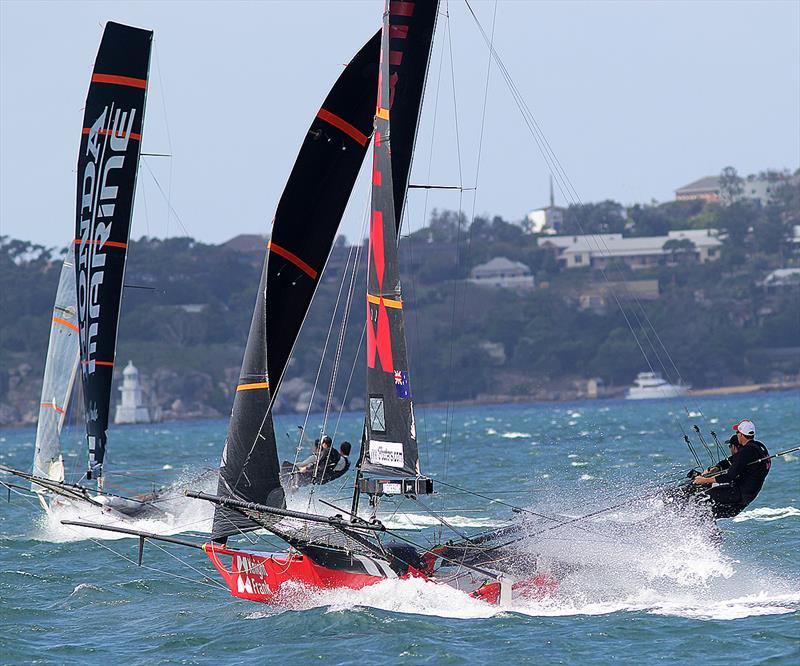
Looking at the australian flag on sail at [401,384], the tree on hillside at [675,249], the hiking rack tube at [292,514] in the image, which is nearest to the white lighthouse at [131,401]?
the tree on hillside at [675,249]

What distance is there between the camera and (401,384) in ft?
42.5

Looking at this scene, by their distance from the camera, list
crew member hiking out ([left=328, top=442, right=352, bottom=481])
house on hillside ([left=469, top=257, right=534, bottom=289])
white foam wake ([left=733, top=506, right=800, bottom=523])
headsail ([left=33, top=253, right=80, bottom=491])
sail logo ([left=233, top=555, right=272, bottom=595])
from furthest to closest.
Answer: house on hillside ([left=469, top=257, right=534, bottom=289])
headsail ([left=33, top=253, right=80, bottom=491])
white foam wake ([left=733, top=506, right=800, bottom=523])
crew member hiking out ([left=328, top=442, right=352, bottom=481])
sail logo ([left=233, top=555, right=272, bottom=595])

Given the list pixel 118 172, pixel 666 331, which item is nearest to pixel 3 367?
pixel 666 331

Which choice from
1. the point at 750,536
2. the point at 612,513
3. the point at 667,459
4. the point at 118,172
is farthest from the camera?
the point at 667,459

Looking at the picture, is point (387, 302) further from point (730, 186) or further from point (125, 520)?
point (730, 186)

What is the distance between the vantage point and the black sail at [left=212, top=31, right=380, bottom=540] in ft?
45.6

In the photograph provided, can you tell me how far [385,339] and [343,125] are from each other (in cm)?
240

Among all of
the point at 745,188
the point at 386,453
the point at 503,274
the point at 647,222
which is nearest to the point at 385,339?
the point at 386,453

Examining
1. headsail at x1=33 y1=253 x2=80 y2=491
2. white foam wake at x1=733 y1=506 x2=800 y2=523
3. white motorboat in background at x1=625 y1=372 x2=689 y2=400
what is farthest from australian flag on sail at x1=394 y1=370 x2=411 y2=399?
white motorboat in background at x1=625 y1=372 x2=689 y2=400

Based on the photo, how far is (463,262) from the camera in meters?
143

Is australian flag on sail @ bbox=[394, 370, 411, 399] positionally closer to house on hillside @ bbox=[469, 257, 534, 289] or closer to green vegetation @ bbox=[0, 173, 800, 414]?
green vegetation @ bbox=[0, 173, 800, 414]

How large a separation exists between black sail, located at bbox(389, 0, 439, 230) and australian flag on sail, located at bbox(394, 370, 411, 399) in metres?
1.90

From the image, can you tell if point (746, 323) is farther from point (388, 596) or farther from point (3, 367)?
point (388, 596)

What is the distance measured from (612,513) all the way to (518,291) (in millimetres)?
123307
